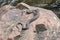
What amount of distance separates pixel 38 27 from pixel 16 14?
1165mm

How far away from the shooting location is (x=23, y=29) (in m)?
7.49

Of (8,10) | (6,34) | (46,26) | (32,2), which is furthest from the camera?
(32,2)

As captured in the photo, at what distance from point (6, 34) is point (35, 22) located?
3.44ft

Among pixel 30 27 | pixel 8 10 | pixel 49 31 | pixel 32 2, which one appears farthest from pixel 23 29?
pixel 32 2

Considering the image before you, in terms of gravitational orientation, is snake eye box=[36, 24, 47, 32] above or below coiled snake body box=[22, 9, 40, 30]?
below

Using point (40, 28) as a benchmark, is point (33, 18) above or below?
above

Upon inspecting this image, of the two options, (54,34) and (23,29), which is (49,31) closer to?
(54,34)

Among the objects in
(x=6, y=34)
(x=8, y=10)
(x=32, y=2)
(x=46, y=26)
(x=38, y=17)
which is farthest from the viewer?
(x=32, y=2)

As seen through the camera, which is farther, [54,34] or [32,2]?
[32,2]

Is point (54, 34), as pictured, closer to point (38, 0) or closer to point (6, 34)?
point (6, 34)

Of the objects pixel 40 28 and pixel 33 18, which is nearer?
pixel 40 28

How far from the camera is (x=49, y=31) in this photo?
7625 millimetres

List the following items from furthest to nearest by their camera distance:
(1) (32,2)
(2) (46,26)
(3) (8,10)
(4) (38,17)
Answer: (1) (32,2) → (3) (8,10) → (4) (38,17) → (2) (46,26)

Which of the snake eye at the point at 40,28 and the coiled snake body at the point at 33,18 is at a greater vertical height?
the coiled snake body at the point at 33,18
